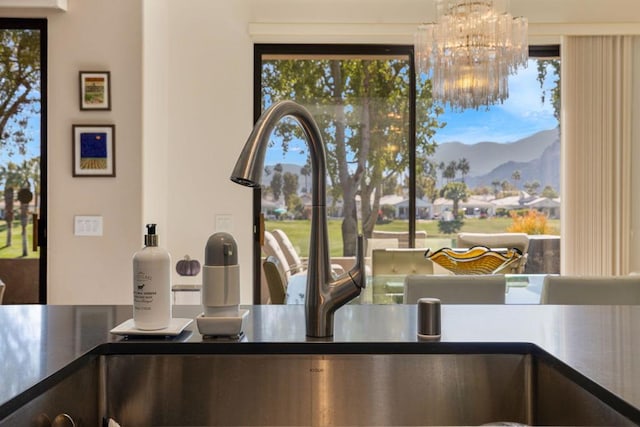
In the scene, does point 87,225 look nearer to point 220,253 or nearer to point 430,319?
point 220,253

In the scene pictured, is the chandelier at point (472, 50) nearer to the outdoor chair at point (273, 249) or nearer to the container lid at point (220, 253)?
the outdoor chair at point (273, 249)

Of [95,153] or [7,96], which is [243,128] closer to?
[95,153]

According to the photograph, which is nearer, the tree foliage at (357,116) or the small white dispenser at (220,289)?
the small white dispenser at (220,289)

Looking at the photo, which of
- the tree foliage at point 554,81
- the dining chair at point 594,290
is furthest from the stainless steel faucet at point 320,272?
the tree foliage at point 554,81

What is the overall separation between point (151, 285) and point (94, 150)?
8.68 feet

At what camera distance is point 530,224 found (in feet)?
15.5

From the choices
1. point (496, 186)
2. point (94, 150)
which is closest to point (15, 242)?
point (94, 150)

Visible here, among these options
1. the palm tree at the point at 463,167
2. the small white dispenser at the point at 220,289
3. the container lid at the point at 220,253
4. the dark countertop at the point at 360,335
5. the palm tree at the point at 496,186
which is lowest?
the dark countertop at the point at 360,335

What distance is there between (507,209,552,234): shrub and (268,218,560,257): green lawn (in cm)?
4

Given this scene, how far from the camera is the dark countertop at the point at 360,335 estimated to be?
3.07ft

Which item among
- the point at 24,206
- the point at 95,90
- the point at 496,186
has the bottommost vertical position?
the point at 24,206

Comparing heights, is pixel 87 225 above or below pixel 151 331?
above

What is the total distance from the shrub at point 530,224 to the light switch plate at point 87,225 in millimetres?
3139

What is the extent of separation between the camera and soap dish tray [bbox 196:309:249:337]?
1.12 metres
